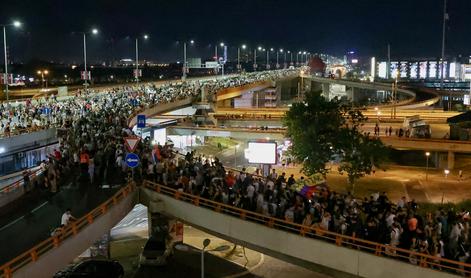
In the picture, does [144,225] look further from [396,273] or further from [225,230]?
[396,273]

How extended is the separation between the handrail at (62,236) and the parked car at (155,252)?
3.85m

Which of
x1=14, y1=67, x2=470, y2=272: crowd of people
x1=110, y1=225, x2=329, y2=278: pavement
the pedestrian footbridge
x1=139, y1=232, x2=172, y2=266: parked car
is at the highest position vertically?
x1=14, y1=67, x2=470, y2=272: crowd of people

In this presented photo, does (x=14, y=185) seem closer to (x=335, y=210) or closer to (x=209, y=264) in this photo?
(x=209, y=264)

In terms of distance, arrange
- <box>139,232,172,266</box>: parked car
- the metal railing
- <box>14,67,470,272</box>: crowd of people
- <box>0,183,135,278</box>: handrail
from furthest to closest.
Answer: <box>139,232,172,266</box>: parked car, the metal railing, <box>14,67,470,272</box>: crowd of people, <box>0,183,135,278</box>: handrail

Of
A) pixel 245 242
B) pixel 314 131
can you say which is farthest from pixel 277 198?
pixel 314 131

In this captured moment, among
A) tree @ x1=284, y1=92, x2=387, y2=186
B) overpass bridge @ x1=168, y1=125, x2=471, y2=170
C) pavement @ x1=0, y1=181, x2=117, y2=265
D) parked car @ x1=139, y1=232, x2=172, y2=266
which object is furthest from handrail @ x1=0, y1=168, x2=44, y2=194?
overpass bridge @ x1=168, y1=125, x2=471, y2=170

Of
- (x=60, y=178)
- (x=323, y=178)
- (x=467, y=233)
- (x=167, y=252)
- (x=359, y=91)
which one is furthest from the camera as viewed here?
(x=359, y=91)

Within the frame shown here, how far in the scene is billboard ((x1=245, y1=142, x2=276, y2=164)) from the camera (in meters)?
35.7

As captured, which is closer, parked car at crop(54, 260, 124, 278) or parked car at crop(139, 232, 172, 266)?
parked car at crop(54, 260, 124, 278)

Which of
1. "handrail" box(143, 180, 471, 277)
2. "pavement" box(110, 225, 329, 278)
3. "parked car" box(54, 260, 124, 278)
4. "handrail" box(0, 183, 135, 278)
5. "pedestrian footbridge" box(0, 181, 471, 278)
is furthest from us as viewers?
"pavement" box(110, 225, 329, 278)

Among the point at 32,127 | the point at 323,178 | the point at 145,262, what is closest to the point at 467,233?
the point at 145,262

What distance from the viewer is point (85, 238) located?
16.9m

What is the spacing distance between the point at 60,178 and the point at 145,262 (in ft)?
16.3

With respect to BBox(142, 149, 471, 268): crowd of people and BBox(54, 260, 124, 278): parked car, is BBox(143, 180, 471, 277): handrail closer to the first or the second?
BBox(142, 149, 471, 268): crowd of people
